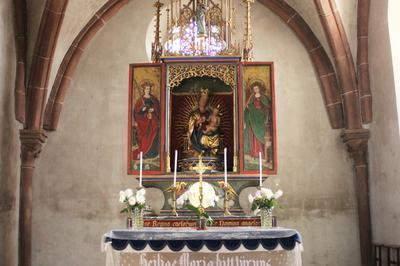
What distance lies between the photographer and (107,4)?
525 inches

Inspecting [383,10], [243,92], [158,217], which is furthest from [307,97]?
[158,217]

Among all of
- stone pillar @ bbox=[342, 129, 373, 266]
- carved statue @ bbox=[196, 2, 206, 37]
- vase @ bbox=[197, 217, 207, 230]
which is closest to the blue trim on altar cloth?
vase @ bbox=[197, 217, 207, 230]

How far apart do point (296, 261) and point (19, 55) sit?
25.5ft

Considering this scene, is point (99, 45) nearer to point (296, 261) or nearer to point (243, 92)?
point (243, 92)

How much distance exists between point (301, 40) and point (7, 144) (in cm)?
724

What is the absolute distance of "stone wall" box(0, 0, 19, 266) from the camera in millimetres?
10953

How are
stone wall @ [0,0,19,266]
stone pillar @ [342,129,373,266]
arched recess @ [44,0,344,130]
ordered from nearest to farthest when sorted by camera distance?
1. stone wall @ [0,0,19,266]
2. stone pillar @ [342,129,373,266]
3. arched recess @ [44,0,344,130]

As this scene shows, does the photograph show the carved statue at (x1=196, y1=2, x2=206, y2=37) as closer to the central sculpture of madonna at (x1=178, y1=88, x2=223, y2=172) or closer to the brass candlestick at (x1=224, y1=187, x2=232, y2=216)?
the central sculpture of madonna at (x1=178, y1=88, x2=223, y2=172)

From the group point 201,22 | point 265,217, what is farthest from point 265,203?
point 201,22

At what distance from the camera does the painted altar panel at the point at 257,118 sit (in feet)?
30.4

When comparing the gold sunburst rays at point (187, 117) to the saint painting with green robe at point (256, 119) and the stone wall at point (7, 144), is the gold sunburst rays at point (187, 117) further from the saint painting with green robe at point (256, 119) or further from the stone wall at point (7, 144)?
the stone wall at point (7, 144)

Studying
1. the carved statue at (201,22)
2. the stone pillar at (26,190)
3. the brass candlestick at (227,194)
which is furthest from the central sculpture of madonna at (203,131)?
the stone pillar at (26,190)

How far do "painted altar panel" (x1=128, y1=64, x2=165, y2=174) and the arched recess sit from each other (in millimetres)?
4083

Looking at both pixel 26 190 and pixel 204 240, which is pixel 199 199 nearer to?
pixel 204 240
